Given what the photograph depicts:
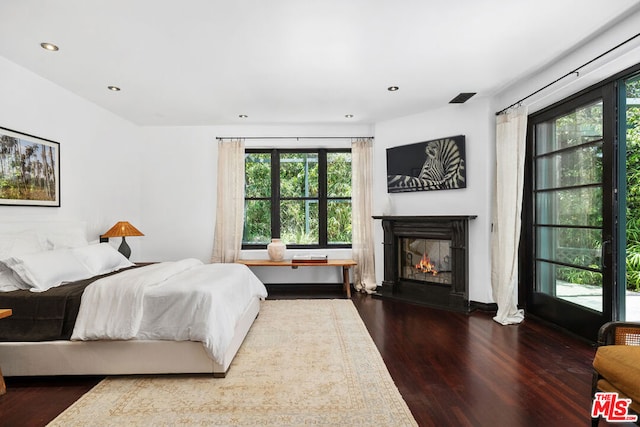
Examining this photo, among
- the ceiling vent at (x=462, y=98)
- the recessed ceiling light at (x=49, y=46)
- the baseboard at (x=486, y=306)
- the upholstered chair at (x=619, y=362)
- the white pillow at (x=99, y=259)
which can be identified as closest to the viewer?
the upholstered chair at (x=619, y=362)

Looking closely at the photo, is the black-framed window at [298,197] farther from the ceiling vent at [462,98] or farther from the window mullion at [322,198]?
the ceiling vent at [462,98]

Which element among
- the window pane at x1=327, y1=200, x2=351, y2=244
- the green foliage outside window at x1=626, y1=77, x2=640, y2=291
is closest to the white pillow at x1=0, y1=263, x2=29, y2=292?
the window pane at x1=327, y1=200, x2=351, y2=244

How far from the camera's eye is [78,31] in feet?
8.43

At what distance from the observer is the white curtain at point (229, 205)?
521 cm

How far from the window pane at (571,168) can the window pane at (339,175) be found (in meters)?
2.60

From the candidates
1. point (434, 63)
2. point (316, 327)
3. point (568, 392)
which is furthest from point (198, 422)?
point (434, 63)

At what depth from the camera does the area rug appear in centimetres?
199

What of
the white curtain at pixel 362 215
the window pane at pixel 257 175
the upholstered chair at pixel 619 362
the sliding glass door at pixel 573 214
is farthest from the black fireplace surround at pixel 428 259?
the upholstered chair at pixel 619 362

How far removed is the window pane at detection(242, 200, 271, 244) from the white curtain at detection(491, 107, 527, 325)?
3240mm

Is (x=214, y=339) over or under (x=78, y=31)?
under

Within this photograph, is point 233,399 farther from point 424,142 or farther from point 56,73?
point 424,142

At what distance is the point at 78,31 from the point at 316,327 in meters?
3.19

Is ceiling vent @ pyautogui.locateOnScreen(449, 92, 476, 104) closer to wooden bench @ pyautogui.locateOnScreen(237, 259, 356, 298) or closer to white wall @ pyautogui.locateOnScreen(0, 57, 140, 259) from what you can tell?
wooden bench @ pyautogui.locateOnScreen(237, 259, 356, 298)

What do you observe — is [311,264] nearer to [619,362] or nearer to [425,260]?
[425,260]
